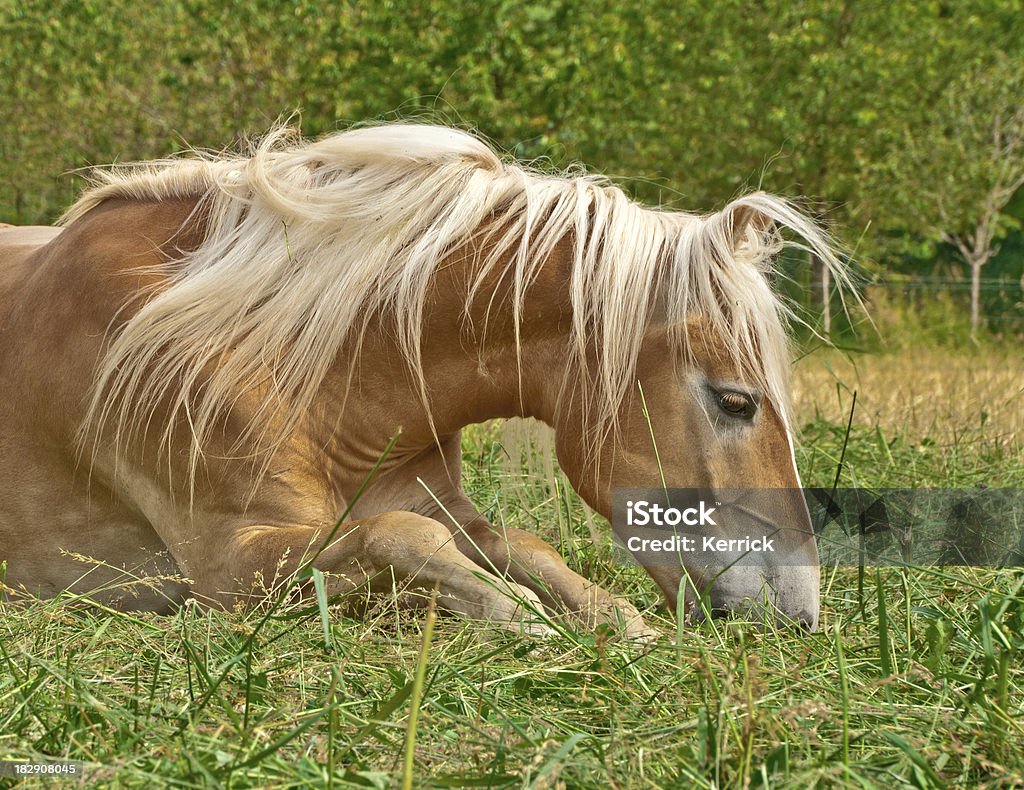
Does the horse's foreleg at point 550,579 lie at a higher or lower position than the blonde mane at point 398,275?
lower

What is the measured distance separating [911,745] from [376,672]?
3.25 feet

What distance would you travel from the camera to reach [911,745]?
1.79m

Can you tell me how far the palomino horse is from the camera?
8.86 feet

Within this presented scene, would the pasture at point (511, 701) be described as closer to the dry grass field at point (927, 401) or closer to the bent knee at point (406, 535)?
the bent knee at point (406, 535)

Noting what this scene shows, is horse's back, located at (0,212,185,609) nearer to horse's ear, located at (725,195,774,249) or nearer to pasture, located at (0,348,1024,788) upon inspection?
pasture, located at (0,348,1024,788)

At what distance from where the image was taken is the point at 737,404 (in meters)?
2.69

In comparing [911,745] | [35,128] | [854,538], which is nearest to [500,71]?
[35,128]

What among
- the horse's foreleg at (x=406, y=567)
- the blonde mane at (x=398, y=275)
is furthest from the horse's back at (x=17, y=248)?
the horse's foreleg at (x=406, y=567)

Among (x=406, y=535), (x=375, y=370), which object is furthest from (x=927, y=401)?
(x=406, y=535)

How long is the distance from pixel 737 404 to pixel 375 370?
94 cm

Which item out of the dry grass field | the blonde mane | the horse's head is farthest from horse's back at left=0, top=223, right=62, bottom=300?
the dry grass field

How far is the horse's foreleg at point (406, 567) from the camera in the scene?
2494 millimetres

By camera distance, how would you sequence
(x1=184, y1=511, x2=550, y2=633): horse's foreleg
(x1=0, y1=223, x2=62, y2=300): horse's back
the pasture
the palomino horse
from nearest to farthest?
1. the pasture
2. (x1=184, y1=511, x2=550, y2=633): horse's foreleg
3. the palomino horse
4. (x1=0, y1=223, x2=62, y2=300): horse's back

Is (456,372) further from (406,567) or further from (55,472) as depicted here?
(55,472)
